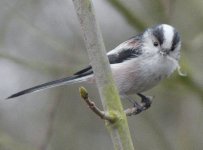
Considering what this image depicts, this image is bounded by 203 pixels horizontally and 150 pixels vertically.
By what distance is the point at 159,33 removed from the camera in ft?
→ 12.3

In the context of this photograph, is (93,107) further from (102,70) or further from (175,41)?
(175,41)

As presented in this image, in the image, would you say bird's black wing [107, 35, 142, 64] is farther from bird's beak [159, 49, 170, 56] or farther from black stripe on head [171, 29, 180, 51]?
black stripe on head [171, 29, 180, 51]

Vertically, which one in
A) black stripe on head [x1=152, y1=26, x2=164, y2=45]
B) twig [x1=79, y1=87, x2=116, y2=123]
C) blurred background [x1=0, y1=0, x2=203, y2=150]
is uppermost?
twig [x1=79, y1=87, x2=116, y2=123]

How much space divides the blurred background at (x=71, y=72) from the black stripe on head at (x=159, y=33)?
464 mm

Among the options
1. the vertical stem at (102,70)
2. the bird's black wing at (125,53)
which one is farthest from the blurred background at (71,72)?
the vertical stem at (102,70)

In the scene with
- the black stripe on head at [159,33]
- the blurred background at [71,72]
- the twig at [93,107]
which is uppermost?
the twig at [93,107]

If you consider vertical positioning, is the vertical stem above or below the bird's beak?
above

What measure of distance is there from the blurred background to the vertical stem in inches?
69.6

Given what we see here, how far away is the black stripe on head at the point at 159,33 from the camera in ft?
12.2

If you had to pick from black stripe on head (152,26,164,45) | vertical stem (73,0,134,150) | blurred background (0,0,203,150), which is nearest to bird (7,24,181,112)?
black stripe on head (152,26,164,45)

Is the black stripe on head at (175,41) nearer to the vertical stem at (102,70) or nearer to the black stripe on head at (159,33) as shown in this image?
the black stripe on head at (159,33)

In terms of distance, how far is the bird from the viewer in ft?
12.4

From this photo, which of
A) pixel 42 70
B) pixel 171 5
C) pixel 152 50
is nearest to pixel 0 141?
pixel 42 70

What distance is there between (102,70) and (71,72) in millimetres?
2318
